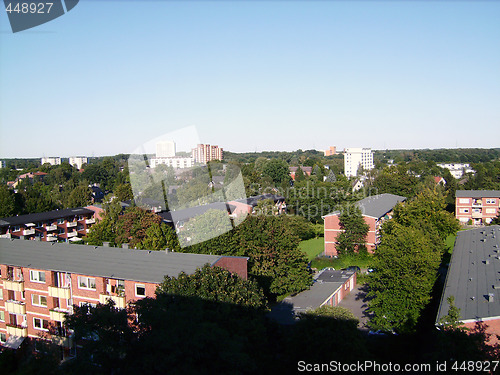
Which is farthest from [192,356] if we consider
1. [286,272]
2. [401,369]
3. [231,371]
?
[286,272]

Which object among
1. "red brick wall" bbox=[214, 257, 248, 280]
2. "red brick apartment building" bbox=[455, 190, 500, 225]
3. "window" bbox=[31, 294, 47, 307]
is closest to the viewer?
"red brick wall" bbox=[214, 257, 248, 280]

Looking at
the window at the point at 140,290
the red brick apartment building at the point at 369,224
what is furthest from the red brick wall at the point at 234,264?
the red brick apartment building at the point at 369,224

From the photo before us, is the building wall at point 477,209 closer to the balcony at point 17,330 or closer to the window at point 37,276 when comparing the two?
the window at point 37,276

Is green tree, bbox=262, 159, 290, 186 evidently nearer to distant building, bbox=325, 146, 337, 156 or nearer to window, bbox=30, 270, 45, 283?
window, bbox=30, 270, 45, 283

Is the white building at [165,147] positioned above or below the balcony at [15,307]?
above

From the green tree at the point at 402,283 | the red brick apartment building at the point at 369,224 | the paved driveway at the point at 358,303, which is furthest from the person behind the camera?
the red brick apartment building at the point at 369,224

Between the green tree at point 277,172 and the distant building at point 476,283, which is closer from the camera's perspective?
the distant building at point 476,283

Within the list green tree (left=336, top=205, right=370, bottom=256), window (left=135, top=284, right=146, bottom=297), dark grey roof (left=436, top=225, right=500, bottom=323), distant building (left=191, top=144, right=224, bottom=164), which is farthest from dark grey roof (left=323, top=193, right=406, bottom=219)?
distant building (left=191, top=144, right=224, bottom=164)
